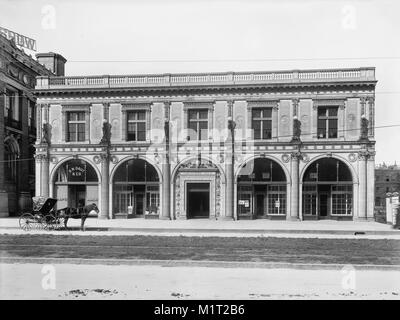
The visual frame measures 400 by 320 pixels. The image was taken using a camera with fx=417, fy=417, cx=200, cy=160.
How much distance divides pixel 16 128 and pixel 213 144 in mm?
16865

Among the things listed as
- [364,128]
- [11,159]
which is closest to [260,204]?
[364,128]

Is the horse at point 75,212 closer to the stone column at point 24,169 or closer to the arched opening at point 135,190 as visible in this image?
the arched opening at point 135,190

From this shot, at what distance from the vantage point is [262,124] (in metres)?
30.1

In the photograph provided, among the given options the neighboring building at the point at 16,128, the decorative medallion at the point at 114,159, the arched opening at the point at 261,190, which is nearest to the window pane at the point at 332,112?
the arched opening at the point at 261,190

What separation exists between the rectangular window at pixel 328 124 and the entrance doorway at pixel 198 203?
9223 mm

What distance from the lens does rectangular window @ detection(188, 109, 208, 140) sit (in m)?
30.3

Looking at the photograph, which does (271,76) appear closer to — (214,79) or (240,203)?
(214,79)

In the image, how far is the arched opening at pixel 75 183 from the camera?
31.5m

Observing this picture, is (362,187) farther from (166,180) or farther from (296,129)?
(166,180)

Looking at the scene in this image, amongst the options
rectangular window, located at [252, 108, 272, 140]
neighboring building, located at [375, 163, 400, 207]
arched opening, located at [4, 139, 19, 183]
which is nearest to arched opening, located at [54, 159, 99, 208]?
arched opening, located at [4, 139, 19, 183]

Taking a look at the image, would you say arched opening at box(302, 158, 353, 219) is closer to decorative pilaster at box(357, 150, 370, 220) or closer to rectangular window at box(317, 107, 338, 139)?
decorative pilaster at box(357, 150, 370, 220)

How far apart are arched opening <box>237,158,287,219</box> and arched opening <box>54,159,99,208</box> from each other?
35.9 feet

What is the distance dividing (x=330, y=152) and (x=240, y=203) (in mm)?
7284
